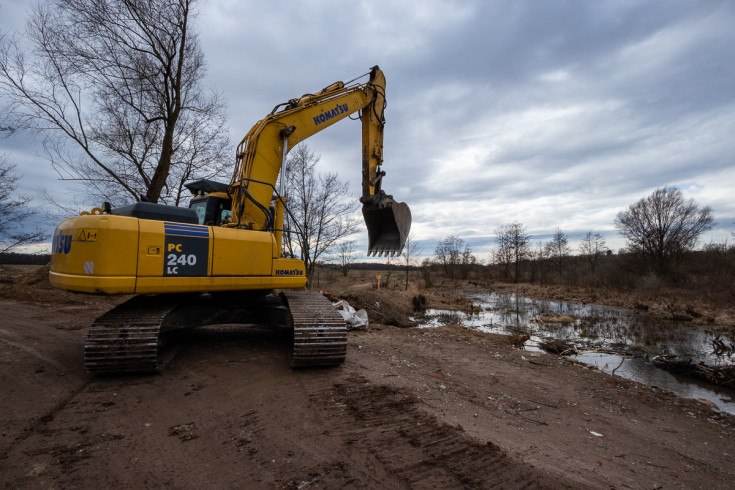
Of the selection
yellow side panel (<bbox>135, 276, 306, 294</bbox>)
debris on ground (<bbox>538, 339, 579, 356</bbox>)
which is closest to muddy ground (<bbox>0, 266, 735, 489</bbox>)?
yellow side panel (<bbox>135, 276, 306, 294</bbox>)

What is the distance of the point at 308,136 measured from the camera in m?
6.42

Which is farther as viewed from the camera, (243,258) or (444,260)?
(444,260)

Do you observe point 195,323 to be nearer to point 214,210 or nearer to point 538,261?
point 214,210

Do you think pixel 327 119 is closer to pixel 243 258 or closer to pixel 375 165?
pixel 375 165

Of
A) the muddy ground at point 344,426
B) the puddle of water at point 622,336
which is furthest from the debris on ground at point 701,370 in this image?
the muddy ground at point 344,426

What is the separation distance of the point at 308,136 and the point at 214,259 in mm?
2947

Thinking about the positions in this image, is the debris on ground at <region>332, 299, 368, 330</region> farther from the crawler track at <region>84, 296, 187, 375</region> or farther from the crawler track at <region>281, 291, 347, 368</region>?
the crawler track at <region>84, 296, 187, 375</region>

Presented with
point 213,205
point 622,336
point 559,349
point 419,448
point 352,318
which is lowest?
point 622,336

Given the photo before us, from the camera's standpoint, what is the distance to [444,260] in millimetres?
37250

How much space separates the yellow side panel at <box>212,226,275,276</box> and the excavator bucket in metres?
2.35

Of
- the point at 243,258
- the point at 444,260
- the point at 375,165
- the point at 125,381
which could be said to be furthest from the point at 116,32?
the point at 444,260

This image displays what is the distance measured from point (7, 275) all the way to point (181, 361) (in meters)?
17.1

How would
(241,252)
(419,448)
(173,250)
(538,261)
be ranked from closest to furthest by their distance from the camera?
(419,448) → (173,250) → (241,252) → (538,261)

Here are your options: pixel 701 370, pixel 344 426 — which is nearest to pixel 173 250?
pixel 344 426
